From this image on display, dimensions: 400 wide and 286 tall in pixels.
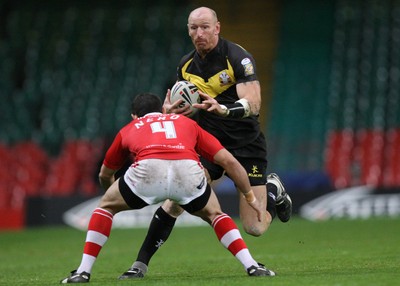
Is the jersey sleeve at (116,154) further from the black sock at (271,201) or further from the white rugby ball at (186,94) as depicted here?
the black sock at (271,201)

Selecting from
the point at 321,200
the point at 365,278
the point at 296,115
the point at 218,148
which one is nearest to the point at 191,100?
the point at 218,148

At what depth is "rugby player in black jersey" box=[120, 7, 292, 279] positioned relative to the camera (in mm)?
8320

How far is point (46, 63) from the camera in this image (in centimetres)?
2372

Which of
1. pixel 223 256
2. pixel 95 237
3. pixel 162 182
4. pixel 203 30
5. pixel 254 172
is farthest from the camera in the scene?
pixel 223 256

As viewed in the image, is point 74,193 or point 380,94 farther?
point 380,94

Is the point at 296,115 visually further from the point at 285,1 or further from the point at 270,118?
the point at 285,1

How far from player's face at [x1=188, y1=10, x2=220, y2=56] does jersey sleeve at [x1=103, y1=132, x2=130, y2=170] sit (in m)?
1.27

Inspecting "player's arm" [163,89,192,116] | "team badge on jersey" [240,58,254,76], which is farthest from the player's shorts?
"team badge on jersey" [240,58,254,76]

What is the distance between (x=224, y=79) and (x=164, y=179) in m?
1.54

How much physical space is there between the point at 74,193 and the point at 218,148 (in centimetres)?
1115

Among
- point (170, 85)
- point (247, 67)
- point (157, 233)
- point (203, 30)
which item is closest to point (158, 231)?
point (157, 233)

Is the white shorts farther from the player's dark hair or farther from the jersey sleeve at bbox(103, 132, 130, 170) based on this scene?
the player's dark hair

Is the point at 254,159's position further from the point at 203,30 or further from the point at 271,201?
the point at 203,30

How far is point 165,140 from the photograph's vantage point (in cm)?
752
